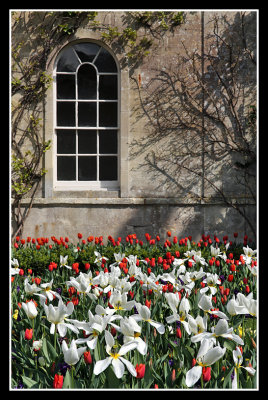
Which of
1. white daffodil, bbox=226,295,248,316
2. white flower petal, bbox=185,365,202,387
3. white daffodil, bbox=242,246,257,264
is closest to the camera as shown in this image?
white flower petal, bbox=185,365,202,387

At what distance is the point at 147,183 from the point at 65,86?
7.08 feet

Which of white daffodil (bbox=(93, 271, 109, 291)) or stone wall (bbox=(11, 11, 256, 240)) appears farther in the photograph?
stone wall (bbox=(11, 11, 256, 240))

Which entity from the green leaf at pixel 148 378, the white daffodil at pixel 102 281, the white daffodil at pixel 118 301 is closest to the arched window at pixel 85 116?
the white daffodil at pixel 102 281

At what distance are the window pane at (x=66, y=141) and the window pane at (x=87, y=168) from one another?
22 cm

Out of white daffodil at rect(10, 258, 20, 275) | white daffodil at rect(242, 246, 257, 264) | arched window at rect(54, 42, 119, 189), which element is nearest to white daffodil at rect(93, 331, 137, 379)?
white daffodil at rect(10, 258, 20, 275)

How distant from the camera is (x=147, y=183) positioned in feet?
23.2

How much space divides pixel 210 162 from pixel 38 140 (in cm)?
288

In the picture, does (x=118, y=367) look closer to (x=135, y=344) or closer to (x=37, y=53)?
(x=135, y=344)

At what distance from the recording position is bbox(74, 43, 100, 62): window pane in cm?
726

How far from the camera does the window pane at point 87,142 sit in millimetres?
7309

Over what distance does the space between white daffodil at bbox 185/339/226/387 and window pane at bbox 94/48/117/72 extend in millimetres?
6365

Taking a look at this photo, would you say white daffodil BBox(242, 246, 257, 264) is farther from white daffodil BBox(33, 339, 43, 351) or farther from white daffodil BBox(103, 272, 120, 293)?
white daffodil BBox(33, 339, 43, 351)

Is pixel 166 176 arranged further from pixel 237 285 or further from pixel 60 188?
pixel 237 285

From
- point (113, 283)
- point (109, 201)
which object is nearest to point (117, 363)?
point (113, 283)
